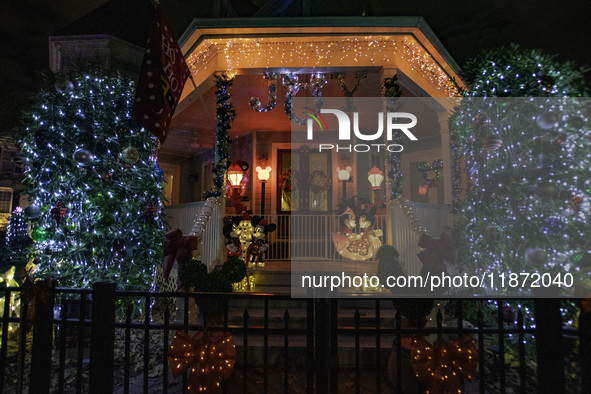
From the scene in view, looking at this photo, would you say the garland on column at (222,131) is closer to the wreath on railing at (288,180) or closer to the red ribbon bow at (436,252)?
the red ribbon bow at (436,252)

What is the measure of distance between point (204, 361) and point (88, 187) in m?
4.70

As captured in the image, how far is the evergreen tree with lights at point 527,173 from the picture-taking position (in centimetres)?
427

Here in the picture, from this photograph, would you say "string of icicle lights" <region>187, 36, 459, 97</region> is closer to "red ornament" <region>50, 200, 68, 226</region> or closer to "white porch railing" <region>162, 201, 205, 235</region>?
"white porch railing" <region>162, 201, 205, 235</region>

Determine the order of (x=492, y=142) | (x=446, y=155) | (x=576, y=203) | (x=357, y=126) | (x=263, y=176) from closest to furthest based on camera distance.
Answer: (x=576, y=203)
(x=492, y=142)
(x=357, y=126)
(x=446, y=155)
(x=263, y=176)

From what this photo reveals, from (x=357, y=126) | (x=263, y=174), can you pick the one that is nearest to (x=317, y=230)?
(x=357, y=126)

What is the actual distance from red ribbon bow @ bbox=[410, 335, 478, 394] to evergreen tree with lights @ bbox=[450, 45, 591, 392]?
7.42ft

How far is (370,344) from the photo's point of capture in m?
4.31

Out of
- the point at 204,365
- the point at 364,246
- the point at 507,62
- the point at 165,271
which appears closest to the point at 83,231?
the point at 165,271

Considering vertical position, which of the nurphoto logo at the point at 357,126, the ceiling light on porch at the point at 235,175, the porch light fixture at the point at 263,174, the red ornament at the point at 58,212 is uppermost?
the nurphoto logo at the point at 357,126

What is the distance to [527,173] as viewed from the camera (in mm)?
4516

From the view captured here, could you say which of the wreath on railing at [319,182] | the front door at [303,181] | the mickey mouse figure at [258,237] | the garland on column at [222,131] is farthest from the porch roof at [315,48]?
the wreath on railing at [319,182]

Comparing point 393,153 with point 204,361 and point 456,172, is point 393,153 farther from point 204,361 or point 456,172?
point 204,361

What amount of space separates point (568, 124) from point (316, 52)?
15.7ft

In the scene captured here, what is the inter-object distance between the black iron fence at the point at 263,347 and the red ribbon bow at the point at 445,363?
0.11 m
